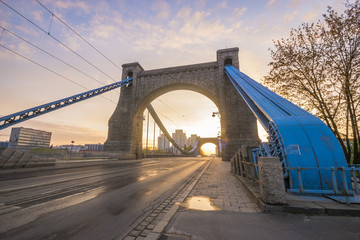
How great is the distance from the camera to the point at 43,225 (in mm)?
2654

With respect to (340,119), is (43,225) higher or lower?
lower

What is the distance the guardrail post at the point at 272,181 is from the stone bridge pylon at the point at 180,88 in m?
17.8

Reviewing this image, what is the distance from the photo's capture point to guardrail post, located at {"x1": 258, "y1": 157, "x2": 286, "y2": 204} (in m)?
3.46

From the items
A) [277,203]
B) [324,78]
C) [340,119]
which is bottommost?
[277,203]

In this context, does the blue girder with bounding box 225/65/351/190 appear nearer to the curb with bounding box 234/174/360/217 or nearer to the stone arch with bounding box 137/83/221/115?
the curb with bounding box 234/174/360/217

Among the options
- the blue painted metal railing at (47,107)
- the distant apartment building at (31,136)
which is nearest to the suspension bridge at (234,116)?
the blue painted metal railing at (47,107)

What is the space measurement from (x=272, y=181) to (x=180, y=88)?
2482 cm

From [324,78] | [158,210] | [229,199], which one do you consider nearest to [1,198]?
[158,210]

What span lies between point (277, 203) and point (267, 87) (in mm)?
10373

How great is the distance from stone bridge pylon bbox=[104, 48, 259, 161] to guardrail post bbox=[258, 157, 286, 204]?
17.8 metres

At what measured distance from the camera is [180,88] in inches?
1077

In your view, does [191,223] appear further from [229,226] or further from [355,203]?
[355,203]

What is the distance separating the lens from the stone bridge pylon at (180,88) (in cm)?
2133

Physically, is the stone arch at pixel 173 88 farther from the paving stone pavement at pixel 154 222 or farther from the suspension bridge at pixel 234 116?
the paving stone pavement at pixel 154 222
